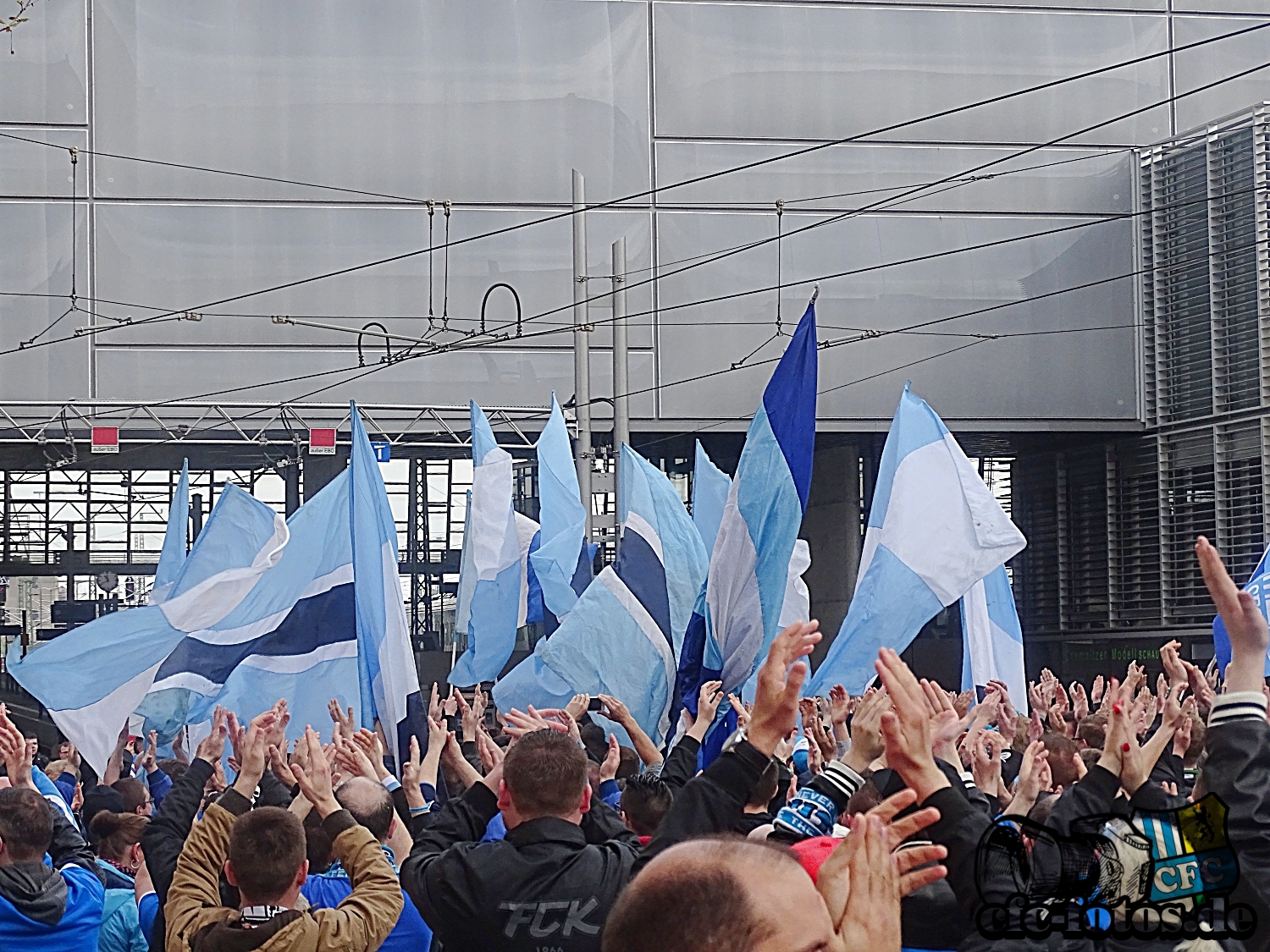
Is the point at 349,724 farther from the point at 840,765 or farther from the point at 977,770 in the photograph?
the point at 840,765

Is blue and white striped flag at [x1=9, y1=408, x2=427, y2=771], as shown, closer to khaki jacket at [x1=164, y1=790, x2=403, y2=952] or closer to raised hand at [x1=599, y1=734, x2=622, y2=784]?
raised hand at [x1=599, y1=734, x2=622, y2=784]

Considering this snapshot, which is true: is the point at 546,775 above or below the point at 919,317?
below

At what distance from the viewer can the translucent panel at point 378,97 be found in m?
24.4

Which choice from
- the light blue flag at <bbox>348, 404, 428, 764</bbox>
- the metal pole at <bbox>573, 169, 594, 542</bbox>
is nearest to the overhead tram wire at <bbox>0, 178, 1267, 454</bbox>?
the metal pole at <bbox>573, 169, 594, 542</bbox>

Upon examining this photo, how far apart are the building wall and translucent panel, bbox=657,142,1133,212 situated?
5cm

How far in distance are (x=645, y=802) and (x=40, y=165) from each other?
65.9ft

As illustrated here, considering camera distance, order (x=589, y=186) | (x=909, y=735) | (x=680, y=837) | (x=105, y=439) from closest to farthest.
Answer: (x=909, y=735) → (x=680, y=837) → (x=105, y=439) → (x=589, y=186)

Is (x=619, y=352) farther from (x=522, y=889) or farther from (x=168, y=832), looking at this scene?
(x=522, y=889)

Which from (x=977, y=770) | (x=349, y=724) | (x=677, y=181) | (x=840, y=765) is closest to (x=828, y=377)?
(x=677, y=181)

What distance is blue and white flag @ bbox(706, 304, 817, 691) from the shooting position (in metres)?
9.34

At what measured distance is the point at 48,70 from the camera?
2436 cm

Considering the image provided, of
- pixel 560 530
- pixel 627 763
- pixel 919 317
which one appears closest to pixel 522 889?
pixel 627 763

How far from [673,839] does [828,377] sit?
21.7 m

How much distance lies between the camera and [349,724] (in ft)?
28.8
